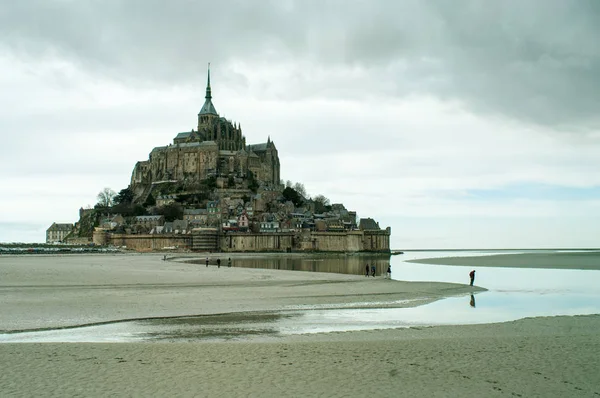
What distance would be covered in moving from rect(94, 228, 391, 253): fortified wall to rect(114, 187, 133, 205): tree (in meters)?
28.9

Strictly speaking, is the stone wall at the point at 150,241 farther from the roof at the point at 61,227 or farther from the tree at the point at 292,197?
the roof at the point at 61,227

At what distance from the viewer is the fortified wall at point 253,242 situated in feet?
309

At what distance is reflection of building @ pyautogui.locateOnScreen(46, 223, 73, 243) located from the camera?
4719 inches

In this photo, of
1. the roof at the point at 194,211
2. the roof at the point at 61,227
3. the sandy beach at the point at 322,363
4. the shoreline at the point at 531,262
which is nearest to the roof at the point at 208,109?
the roof at the point at 194,211

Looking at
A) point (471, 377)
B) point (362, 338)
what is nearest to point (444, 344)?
point (362, 338)

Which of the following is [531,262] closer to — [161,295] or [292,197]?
[161,295]

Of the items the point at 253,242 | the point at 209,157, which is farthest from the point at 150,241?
the point at 209,157

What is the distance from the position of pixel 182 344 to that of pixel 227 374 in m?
2.92

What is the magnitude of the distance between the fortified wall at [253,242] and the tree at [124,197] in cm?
2886

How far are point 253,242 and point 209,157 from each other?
102ft

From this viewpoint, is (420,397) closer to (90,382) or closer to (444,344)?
(444,344)

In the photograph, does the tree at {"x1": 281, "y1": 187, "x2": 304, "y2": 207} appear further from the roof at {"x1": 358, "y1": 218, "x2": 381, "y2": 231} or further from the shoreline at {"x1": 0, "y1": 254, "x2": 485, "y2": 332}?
the shoreline at {"x1": 0, "y1": 254, "x2": 485, "y2": 332}

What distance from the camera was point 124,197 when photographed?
125688mm

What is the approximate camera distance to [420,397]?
25.5ft
